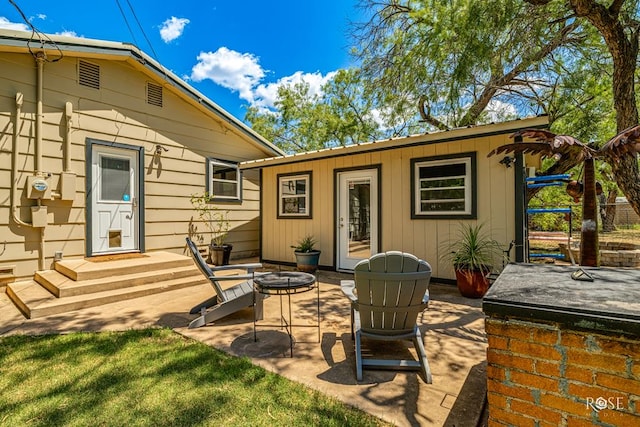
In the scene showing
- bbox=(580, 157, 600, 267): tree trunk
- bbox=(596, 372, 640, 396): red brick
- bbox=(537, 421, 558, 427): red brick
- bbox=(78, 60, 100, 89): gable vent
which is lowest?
bbox=(537, 421, 558, 427): red brick

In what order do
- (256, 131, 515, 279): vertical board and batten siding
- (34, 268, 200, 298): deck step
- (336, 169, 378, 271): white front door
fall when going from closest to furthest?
(34, 268, 200, 298): deck step < (256, 131, 515, 279): vertical board and batten siding < (336, 169, 378, 271): white front door

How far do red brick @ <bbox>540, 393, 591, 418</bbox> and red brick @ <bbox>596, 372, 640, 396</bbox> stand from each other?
125 millimetres

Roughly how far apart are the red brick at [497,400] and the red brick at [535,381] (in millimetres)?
104

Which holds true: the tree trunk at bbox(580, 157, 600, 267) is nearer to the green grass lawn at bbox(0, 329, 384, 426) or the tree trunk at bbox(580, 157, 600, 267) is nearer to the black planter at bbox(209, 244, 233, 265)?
the green grass lawn at bbox(0, 329, 384, 426)

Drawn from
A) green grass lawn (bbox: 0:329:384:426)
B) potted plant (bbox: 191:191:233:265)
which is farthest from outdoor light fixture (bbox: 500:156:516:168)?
potted plant (bbox: 191:191:233:265)

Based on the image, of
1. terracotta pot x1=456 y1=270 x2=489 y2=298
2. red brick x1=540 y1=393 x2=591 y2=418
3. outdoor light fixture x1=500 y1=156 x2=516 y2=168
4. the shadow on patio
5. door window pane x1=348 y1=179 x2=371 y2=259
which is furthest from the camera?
door window pane x1=348 y1=179 x2=371 y2=259

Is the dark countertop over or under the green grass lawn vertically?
over

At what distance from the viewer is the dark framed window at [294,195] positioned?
725 cm

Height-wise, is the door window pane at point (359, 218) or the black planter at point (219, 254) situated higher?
the door window pane at point (359, 218)

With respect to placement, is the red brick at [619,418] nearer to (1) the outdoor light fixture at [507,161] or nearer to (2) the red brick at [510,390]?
(2) the red brick at [510,390]

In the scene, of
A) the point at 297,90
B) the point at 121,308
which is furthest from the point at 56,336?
the point at 297,90

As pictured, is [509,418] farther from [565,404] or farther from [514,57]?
[514,57]

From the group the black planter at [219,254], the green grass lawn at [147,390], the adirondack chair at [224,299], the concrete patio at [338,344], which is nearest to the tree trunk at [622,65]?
the concrete patio at [338,344]

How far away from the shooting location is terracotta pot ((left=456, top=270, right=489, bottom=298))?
468 centimetres
